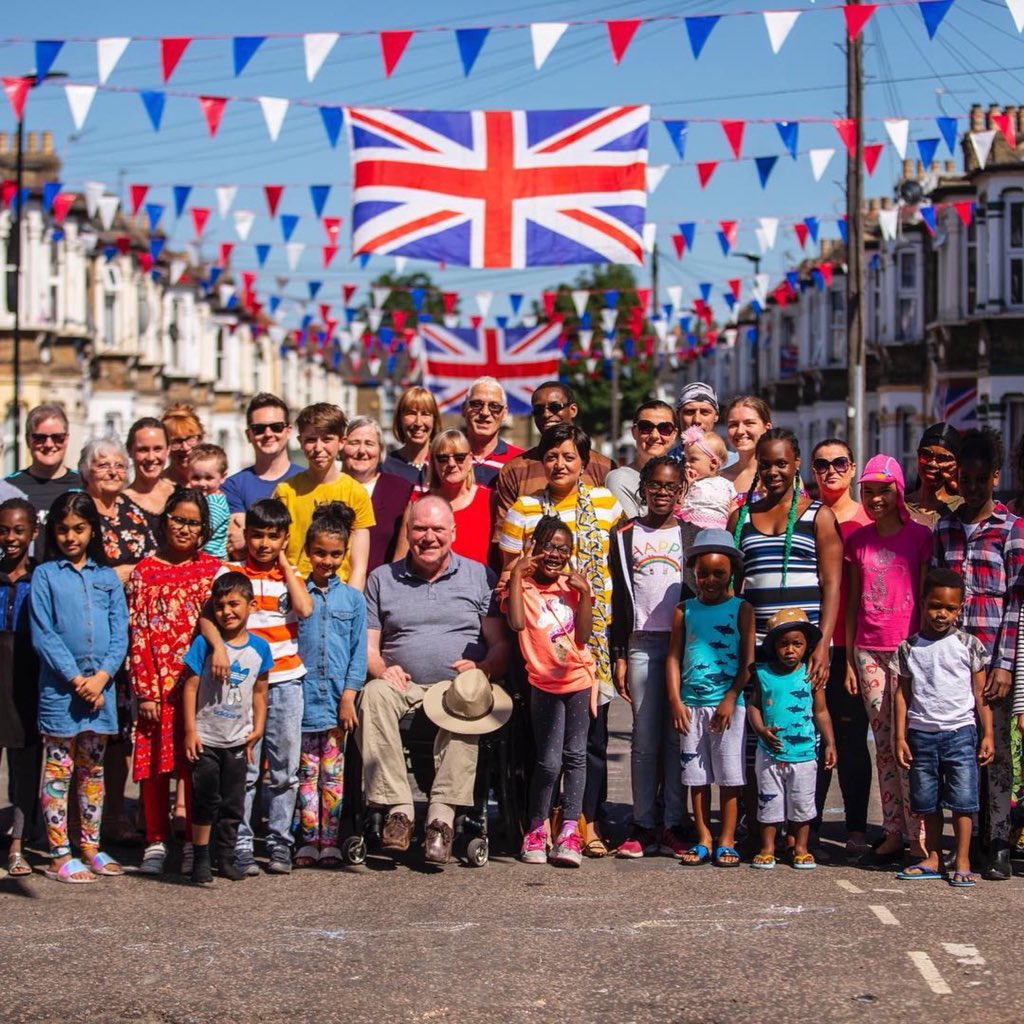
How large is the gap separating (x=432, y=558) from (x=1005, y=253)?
91.8 ft

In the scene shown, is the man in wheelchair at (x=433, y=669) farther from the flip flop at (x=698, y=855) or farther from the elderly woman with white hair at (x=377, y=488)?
the flip flop at (x=698, y=855)

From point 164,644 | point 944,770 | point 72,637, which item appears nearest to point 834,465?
point 944,770

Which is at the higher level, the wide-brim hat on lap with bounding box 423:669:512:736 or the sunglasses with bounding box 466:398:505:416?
the sunglasses with bounding box 466:398:505:416

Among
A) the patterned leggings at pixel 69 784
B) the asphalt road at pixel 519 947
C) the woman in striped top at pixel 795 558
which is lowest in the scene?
the asphalt road at pixel 519 947

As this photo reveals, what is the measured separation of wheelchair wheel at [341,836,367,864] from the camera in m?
8.02

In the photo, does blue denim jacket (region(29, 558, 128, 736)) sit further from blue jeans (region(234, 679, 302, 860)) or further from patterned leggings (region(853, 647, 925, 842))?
patterned leggings (region(853, 647, 925, 842))

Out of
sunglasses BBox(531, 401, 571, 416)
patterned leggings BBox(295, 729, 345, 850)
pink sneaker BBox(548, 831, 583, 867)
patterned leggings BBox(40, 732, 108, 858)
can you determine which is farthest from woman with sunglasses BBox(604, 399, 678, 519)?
patterned leggings BBox(40, 732, 108, 858)

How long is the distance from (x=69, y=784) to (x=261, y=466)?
2.06 meters

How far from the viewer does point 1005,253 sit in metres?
33.8

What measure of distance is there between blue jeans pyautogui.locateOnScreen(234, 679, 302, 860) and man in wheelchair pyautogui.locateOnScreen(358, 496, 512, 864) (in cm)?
34

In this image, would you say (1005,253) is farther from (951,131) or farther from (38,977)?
(38,977)

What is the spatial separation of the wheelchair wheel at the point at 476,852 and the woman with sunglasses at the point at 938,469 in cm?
267

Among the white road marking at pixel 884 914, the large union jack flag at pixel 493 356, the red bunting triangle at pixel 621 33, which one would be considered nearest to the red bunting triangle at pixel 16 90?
the red bunting triangle at pixel 621 33

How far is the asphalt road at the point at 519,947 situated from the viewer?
5793 millimetres
